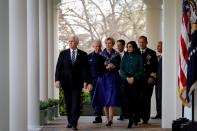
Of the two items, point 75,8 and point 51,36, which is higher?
point 75,8

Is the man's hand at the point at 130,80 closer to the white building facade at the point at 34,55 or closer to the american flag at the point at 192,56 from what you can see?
the white building facade at the point at 34,55

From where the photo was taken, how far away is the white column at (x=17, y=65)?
5.52m

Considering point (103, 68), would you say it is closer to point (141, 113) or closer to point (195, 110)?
point (141, 113)

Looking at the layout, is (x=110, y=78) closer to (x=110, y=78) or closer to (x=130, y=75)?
(x=110, y=78)

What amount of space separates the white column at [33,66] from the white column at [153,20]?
4766mm

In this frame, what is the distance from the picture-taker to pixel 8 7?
212 inches

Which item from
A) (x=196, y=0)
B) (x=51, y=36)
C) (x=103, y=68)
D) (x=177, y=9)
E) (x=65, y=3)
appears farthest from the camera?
(x=65, y=3)

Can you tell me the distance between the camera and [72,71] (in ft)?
31.0

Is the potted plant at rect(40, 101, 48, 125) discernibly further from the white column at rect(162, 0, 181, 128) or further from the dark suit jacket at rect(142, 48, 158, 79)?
the white column at rect(162, 0, 181, 128)

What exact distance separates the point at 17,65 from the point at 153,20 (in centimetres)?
788

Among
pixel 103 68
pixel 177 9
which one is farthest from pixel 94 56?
pixel 177 9

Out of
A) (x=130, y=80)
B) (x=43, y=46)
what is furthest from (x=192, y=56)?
(x=43, y=46)

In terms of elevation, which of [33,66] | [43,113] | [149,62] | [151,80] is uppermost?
[149,62]

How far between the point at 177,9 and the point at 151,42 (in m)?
4.27
